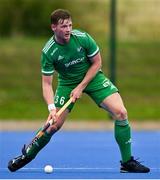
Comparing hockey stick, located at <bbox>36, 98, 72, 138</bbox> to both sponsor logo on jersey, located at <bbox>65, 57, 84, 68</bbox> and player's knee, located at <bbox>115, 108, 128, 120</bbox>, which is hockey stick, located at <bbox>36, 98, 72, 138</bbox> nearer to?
sponsor logo on jersey, located at <bbox>65, 57, 84, 68</bbox>

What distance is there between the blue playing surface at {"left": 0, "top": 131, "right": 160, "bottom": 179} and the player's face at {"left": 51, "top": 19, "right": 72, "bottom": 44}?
1.57 meters

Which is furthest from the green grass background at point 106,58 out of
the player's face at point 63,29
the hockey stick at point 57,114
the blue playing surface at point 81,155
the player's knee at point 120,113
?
the player's face at point 63,29

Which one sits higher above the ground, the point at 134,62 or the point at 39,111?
the point at 134,62

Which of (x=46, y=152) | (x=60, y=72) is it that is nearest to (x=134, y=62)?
(x=46, y=152)

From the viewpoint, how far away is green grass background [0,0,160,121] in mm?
19750

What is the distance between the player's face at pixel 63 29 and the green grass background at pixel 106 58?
29.1 ft

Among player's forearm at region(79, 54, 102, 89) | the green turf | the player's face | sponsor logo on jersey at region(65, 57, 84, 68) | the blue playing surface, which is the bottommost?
the blue playing surface

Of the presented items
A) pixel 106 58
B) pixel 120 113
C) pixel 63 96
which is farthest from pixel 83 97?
pixel 120 113

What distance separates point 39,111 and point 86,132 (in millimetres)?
3251

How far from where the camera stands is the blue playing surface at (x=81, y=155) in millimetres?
9609

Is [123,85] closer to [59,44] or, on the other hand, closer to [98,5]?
[98,5]

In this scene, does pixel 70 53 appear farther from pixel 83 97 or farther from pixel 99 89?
pixel 83 97

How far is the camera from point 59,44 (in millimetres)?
9766

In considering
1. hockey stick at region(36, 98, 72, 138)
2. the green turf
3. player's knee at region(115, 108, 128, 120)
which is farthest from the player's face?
the green turf
